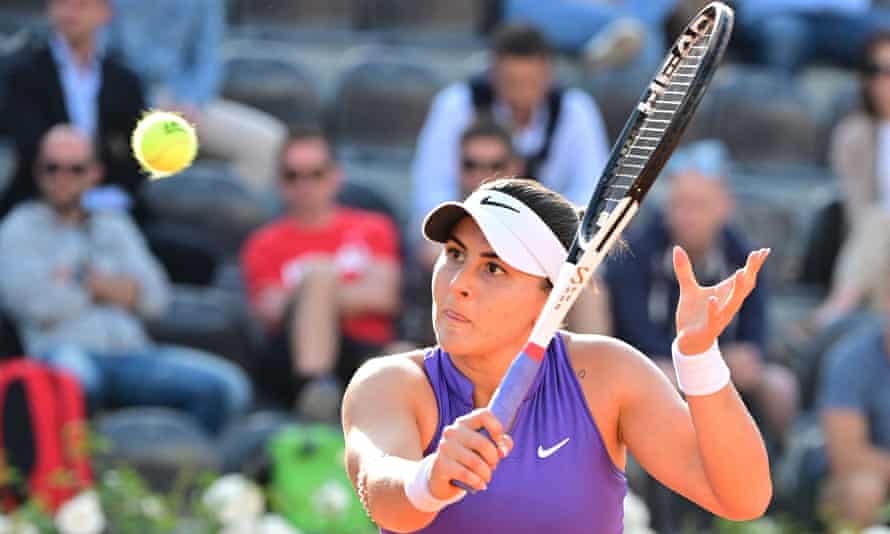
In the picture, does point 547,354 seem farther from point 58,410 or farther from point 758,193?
point 758,193

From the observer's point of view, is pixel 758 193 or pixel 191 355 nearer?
pixel 191 355

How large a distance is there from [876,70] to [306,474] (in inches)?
132

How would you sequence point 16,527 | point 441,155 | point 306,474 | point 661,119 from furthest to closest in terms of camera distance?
1. point 441,155
2. point 306,474
3. point 16,527
4. point 661,119

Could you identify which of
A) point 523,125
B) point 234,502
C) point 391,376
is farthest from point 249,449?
point 391,376

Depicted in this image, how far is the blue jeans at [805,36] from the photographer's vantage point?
9242 millimetres

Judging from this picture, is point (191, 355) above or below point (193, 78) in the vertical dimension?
below

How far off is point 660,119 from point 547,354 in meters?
0.53

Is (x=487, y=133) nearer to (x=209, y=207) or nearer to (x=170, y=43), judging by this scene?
(x=209, y=207)

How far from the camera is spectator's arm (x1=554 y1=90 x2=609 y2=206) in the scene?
7551mm

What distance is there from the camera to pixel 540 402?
11.7 feet

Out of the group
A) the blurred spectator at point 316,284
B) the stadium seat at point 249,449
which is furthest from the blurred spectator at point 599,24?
the stadium seat at point 249,449

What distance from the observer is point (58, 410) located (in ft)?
21.1

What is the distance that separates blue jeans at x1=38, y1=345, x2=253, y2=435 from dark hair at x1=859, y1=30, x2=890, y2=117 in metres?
3.12

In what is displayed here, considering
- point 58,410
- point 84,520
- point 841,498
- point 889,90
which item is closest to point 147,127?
point 84,520
